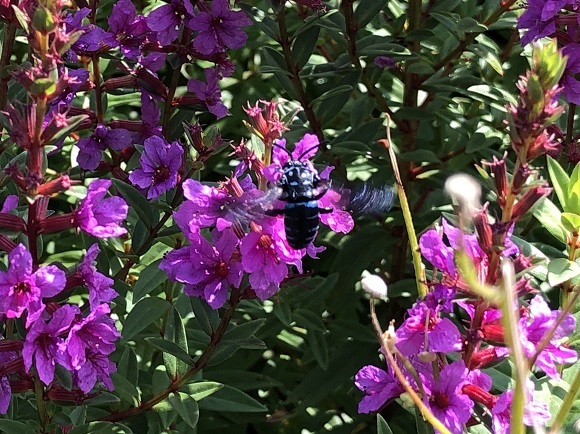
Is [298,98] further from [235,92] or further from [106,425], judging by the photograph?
[106,425]

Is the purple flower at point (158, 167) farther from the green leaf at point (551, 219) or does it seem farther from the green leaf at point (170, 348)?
the green leaf at point (551, 219)

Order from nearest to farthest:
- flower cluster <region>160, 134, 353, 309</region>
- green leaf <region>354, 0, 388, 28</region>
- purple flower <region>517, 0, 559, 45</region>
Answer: flower cluster <region>160, 134, 353, 309</region>, purple flower <region>517, 0, 559, 45</region>, green leaf <region>354, 0, 388, 28</region>

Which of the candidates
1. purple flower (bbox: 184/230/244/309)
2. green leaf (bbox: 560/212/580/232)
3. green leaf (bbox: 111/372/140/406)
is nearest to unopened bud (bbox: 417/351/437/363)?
purple flower (bbox: 184/230/244/309)

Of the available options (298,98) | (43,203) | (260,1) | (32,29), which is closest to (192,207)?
(43,203)

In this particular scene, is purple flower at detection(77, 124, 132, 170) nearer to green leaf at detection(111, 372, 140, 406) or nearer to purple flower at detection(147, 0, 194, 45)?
purple flower at detection(147, 0, 194, 45)

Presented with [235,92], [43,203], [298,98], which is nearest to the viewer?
[43,203]
